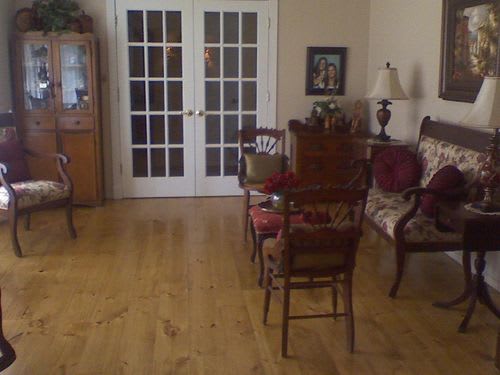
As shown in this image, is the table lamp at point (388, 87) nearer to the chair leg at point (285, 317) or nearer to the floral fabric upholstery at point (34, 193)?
the chair leg at point (285, 317)

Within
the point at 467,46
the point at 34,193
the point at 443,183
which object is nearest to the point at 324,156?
the point at 467,46

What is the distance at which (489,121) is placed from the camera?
305 centimetres

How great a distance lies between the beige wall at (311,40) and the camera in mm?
6156

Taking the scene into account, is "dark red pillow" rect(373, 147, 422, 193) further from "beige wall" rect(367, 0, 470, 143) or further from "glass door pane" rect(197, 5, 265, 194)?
"glass door pane" rect(197, 5, 265, 194)

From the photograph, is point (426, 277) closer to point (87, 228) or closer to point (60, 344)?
point (60, 344)

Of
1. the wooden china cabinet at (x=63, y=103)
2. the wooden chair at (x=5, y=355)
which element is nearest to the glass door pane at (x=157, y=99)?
the wooden china cabinet at (x=63, y=103)

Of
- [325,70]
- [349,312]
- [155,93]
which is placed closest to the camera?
[349,312]

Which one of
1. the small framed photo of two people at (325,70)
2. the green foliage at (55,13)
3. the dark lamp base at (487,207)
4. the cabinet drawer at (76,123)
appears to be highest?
the green foliage at (55,13)

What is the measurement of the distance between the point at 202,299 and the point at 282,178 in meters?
0.91

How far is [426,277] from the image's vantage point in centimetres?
403

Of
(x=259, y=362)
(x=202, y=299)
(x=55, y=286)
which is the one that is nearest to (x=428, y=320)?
(x=259, y=362)

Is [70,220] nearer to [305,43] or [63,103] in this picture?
[63,103]

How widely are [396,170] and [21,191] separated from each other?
290cm

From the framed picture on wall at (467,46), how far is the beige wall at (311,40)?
1.86 meters
